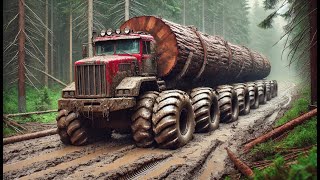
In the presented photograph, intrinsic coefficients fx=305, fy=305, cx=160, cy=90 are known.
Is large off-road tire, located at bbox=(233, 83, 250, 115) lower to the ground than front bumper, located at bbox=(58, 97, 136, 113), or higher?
lower

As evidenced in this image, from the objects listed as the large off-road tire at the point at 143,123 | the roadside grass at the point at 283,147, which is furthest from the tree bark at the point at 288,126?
the large off-road tire at the point at 143,123

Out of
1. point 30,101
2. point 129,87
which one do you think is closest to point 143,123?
point 129,87

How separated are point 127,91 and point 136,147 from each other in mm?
1509

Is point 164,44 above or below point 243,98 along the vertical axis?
above

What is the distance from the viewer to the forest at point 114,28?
5879mm

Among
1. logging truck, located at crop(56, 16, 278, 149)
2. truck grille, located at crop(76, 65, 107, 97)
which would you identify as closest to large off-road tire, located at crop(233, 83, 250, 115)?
logging truck, located at crop(56, 16, 278, 149)

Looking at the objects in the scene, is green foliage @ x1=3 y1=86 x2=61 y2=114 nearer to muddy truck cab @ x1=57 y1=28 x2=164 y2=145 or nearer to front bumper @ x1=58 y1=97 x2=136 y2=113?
muddy truck cab @ x1=57 y1=28 x2=164 y2=145

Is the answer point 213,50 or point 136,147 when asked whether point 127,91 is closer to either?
point 136,147

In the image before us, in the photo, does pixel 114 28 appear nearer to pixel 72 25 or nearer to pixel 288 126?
pixel 72 25

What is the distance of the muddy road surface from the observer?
225 inches

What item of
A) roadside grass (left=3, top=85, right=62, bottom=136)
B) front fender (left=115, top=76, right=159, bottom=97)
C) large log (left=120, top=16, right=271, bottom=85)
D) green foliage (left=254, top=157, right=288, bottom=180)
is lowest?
roadside grass (left=3, top=85, right=62, bottom=136)

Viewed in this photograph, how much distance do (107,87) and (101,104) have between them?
0.50m

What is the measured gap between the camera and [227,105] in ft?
37.9

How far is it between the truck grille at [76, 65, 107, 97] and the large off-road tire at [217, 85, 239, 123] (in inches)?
217
